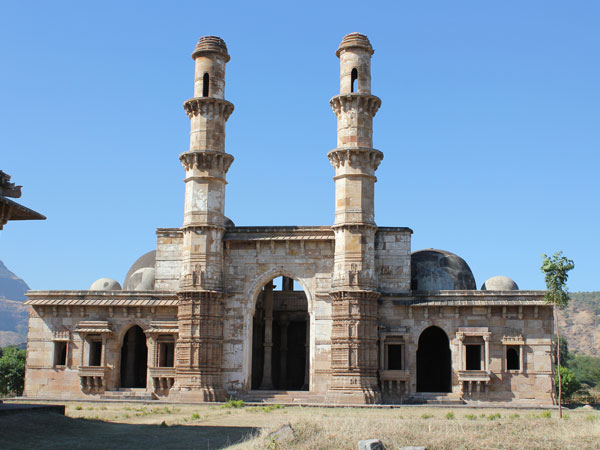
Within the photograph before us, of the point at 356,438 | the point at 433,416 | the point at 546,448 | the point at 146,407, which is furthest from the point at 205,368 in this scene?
the point at 546,448

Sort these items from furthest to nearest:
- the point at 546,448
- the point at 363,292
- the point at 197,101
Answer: the point at 197,101 < the point at 363,292 < the point at 546,448

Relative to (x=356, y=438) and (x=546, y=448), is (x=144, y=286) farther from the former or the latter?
(x=546, y=448)

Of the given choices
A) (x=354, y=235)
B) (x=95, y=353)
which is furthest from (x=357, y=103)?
(x=95, y=353)

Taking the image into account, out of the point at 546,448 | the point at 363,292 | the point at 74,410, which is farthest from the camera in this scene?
the point at 363,292

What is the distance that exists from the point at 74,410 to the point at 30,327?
8839 millimetres

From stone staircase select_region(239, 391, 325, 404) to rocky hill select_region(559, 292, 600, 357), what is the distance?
8123 cm

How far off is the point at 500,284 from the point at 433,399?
6.15 metres

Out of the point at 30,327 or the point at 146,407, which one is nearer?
the point at 146,407

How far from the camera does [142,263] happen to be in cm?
3697

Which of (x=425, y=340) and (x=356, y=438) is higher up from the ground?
(x=425, y=340)

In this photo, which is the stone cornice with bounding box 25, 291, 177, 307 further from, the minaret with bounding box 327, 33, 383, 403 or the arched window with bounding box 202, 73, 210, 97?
the arched window with bounding box 202, 73, 210, 97

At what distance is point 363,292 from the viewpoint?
1177 inches

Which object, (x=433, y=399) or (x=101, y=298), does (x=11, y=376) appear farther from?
(x=433, y=399)

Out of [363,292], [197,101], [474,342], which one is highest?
[197,101]
